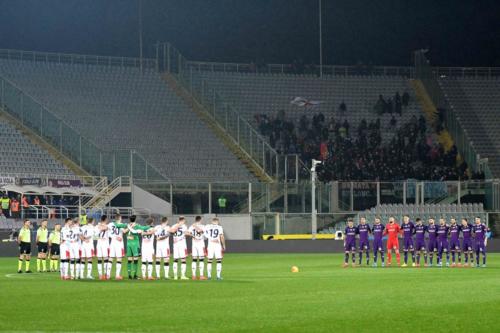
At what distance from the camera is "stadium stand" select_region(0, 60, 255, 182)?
62406 millimetres

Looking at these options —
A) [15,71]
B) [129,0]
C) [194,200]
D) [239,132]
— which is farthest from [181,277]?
[129,0]

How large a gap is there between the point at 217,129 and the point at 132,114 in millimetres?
5556

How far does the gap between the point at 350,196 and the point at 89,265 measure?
2498cm

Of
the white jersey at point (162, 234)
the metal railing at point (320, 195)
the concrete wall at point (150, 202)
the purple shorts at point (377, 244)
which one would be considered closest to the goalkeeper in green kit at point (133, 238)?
the white jersey at point (162, 234)

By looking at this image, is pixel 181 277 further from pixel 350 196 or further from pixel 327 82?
pixel 327 82

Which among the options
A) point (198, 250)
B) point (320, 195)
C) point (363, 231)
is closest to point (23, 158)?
point (320, 195)

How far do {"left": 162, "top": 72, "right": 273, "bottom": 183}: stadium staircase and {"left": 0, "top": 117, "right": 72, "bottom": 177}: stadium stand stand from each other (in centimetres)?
1121

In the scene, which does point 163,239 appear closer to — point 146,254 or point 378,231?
point 146,254

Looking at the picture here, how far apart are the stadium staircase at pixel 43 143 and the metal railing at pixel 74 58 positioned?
25.6ft

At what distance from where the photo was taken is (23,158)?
57625mm

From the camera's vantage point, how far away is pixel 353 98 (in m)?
72.7

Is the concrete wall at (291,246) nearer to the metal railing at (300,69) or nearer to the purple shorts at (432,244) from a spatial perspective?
the purple shorts at (432,244)

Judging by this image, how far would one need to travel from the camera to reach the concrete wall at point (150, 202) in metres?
55.0

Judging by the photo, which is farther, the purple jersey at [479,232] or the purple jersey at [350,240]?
the purple jersey at [479,232]
